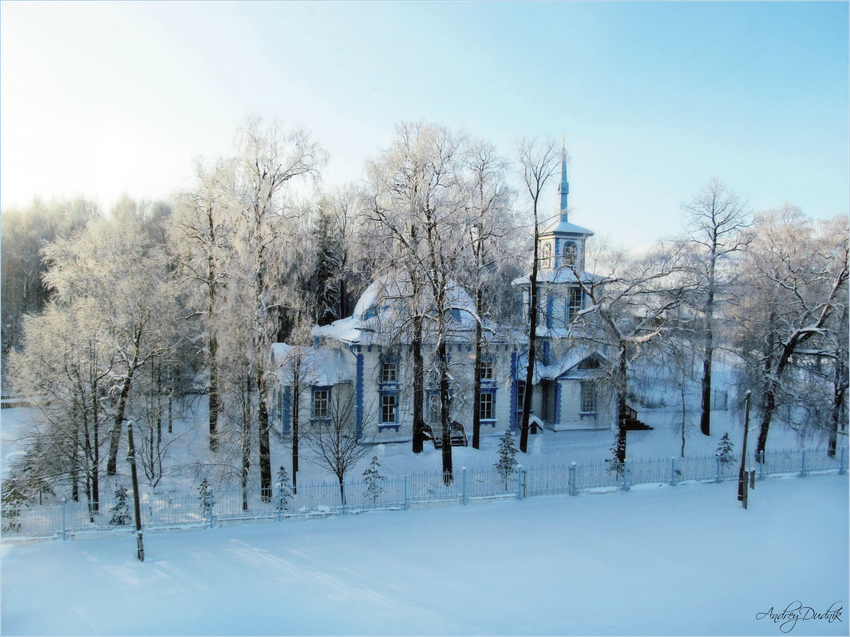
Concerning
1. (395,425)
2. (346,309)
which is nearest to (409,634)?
(395,425)

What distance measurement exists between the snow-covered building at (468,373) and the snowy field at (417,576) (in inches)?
256

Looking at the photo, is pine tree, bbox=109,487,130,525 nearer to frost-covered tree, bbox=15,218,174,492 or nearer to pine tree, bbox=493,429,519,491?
frost-covered tree, bbox=15,218,174,492

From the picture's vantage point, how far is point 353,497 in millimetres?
15016

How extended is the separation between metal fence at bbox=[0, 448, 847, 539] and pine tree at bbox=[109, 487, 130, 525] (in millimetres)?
21

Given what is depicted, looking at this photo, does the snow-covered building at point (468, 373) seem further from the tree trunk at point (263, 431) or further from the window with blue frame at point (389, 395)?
the tree trunk at point (263, 431)

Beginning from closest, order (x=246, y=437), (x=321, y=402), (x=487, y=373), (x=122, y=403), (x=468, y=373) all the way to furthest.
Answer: (x=246, y=437) → (x=122, y=403) → (x=321, y=402) → (x=468, y=373) → (x=487, y=373)

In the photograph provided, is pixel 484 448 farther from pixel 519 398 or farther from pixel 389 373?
pixel 389 373

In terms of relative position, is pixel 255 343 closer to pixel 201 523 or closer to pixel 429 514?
pixel 201 523

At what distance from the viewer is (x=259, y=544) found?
11.4m

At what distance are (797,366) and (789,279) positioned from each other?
3865 millimetres

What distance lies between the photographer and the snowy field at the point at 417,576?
862cm

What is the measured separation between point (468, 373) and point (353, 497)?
31.3ft

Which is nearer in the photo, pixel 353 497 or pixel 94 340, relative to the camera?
pixel 94 340

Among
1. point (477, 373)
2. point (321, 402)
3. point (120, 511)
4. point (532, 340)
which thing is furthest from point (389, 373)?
point (120, 511)
